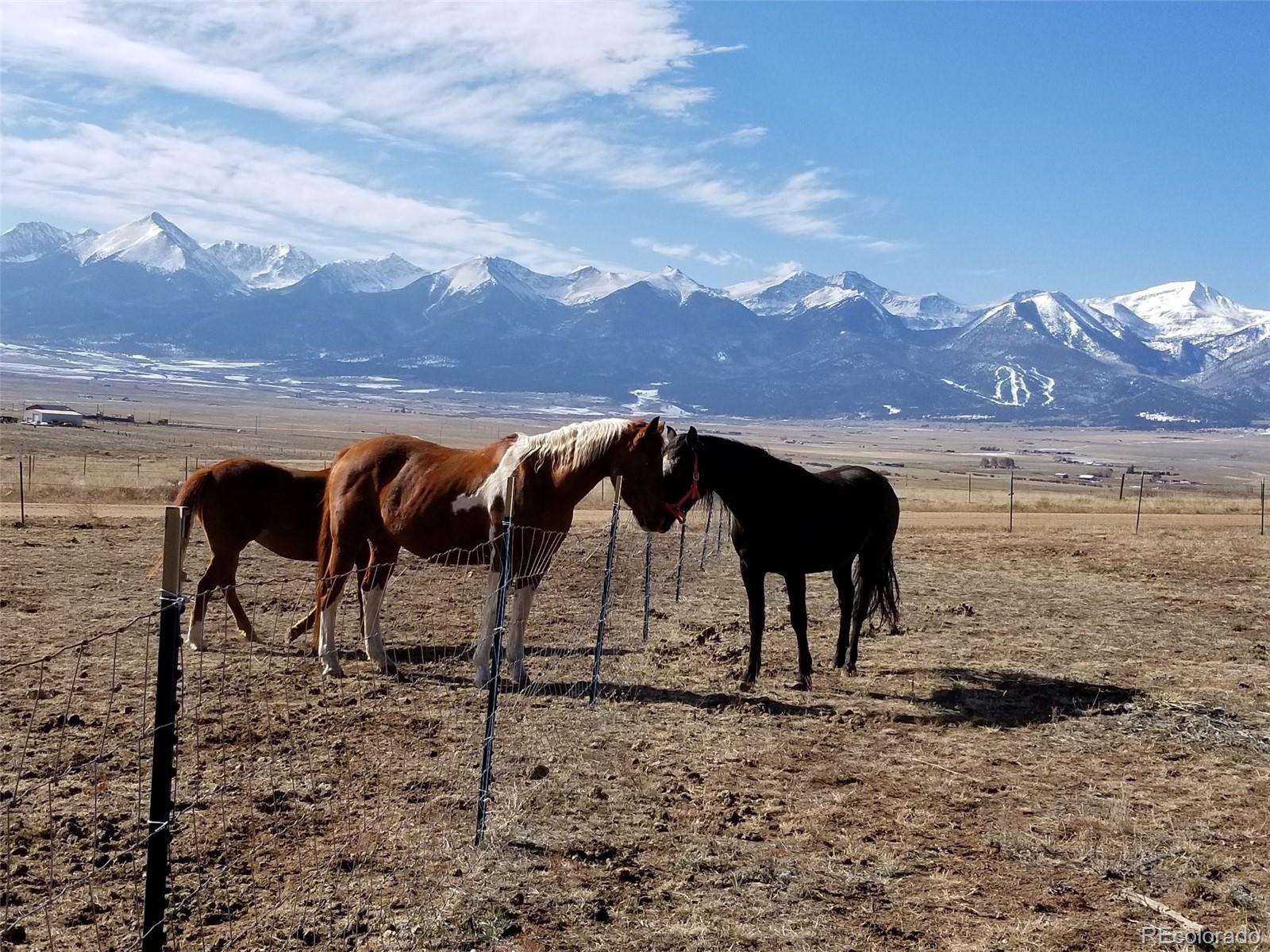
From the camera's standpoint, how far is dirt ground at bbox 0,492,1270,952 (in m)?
4.25

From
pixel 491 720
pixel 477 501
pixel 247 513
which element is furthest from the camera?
pixel 247 513

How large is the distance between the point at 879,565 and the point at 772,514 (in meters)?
1.79

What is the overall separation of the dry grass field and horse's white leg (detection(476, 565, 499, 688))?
20 centimetres

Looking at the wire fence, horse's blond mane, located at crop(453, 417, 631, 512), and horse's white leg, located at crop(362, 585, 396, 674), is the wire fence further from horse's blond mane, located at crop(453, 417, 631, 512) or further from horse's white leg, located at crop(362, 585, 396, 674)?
horse's blond mane, located at crop(453, 417, 631, 512)

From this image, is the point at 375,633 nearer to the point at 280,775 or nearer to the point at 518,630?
the point at 518,630

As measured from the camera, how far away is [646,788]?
580 centimetres

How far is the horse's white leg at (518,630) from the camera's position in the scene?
7.63m

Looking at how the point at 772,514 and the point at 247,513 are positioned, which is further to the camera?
the point at 247,513

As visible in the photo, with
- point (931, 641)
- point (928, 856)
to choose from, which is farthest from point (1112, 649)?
point (928, 856)

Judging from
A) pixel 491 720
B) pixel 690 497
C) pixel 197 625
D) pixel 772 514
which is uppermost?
pixel 690 497

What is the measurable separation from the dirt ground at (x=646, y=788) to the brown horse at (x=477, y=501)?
2.35 feet

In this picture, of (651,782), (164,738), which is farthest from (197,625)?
(164,738)

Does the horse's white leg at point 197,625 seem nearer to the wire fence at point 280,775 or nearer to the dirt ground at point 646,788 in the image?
the wire fence at point 280,775

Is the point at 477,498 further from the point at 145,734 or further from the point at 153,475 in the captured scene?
the point at 153,475
